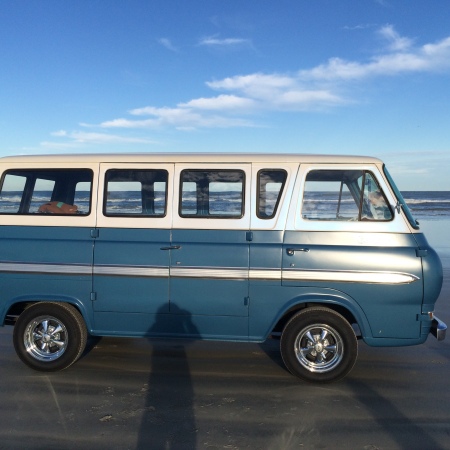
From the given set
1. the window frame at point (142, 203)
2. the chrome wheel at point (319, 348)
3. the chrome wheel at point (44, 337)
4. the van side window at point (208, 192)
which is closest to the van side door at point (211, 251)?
the van side window at point (208, 192)

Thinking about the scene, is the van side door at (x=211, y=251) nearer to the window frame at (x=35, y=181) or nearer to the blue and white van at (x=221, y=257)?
the blue and white van at (x=221, y=257)

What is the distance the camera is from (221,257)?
510 centimetres

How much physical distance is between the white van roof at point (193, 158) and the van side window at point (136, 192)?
0.47 ft

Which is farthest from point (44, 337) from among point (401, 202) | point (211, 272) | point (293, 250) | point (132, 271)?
point (401, 202)

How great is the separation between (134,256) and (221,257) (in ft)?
3.12

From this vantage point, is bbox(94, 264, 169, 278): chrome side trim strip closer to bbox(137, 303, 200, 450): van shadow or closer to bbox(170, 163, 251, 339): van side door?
bbox(170, 163, 251, 339): van side door

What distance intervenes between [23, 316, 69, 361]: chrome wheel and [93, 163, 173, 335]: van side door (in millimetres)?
496

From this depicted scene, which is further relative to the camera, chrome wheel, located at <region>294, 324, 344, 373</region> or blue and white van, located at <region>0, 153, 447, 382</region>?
chrome wheel, located at <region>294, 324, 344, 373</region>

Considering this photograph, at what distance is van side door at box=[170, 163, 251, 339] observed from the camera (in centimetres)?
509

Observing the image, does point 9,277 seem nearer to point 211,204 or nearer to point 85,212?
point 85,212

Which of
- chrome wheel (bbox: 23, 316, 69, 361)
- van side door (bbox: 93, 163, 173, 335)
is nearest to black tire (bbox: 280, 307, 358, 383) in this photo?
van side door (bbox: 93, 163, 173, 335)

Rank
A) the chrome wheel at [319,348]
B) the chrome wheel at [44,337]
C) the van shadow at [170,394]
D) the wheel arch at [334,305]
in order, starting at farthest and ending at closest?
the chrome wheel at [44,337] → the chrome wheel at [319,348] → the wheel arch at [334,305] → the van shadow at [170,394]

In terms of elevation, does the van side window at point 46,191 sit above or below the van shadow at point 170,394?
above

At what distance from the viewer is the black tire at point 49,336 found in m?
5.34
